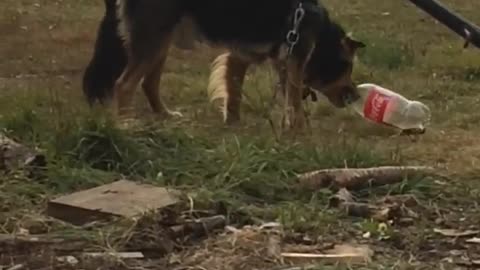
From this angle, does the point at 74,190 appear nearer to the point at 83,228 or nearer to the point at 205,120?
the point at 83,228

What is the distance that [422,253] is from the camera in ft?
13.2

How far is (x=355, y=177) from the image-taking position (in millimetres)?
4801

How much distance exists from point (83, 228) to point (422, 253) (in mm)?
1151

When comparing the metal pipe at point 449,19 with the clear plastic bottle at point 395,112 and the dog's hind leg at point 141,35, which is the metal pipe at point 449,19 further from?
the dog's hind leg at point 141,35

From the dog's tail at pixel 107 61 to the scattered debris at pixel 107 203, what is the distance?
2724mm

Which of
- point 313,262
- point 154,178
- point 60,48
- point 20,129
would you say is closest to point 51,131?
point 20,129

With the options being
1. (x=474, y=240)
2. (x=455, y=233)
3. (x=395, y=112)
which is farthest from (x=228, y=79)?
(x=474, y=240)

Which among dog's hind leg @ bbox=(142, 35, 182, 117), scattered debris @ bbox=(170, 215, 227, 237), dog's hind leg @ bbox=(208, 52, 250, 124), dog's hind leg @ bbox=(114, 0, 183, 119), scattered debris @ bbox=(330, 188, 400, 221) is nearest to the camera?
scattered debris @ bbox=(170, 215, 227, 237)

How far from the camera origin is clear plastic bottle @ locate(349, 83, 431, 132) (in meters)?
6.78

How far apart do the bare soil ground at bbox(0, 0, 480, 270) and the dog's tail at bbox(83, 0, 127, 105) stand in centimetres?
16

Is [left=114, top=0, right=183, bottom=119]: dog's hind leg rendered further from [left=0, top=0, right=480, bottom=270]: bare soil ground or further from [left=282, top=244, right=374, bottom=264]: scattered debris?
[left=282, top=244, right=374, bottom=264]: scattered debris

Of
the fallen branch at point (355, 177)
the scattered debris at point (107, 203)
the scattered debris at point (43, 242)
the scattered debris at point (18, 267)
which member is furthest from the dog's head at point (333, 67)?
the scattered debris at point (18, 267)

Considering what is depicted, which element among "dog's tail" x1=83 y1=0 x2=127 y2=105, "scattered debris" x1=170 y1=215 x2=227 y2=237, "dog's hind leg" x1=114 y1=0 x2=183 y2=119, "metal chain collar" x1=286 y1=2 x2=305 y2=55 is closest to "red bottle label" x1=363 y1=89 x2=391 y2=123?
"metal chain collar" x1=286 y1=2 x2=305 y2=55

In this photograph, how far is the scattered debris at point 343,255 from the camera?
381 centimetres
